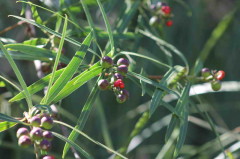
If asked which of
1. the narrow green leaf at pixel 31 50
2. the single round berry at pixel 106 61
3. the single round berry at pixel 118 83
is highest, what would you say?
the narrow green leaf at pixel 31 50

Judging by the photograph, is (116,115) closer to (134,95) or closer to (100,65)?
(134,95)

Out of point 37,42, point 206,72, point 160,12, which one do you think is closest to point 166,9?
point 160,12

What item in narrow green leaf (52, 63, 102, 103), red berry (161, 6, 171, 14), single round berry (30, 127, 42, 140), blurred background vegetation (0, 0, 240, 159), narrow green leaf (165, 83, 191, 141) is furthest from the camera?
blurred background vegetation (0, 0, 240, 159)

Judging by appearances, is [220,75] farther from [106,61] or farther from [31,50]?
[31,50]

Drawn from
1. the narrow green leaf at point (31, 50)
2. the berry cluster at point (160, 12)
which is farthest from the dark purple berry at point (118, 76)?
the berry cluster at point (160, 12)

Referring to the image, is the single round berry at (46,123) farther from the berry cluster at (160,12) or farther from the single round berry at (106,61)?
the berry cluster at (160,12)

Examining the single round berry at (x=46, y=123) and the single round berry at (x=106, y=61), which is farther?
the single round berry at (x=106, y=61)

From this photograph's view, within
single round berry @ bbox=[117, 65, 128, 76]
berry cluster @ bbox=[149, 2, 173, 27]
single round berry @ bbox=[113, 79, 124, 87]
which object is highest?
berry cluster @ bbox=[149, 2, 173, 27]

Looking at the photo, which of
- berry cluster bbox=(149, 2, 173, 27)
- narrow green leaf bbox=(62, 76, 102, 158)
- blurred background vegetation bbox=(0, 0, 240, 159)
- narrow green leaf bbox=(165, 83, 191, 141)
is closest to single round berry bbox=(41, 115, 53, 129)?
narrow green leaf bbox=(62, 76, 102, 158)

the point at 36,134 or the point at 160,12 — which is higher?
the point at 160,12

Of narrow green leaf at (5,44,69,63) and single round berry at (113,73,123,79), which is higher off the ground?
narrow green leaf at (5,44,69,63)

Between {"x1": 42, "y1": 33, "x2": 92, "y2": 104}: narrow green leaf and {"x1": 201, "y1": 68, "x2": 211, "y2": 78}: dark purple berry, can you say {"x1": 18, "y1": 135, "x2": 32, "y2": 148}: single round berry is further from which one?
{"x1": 201, "y1": 68, "x2": 211, "y2": 78}: dark purple berry
